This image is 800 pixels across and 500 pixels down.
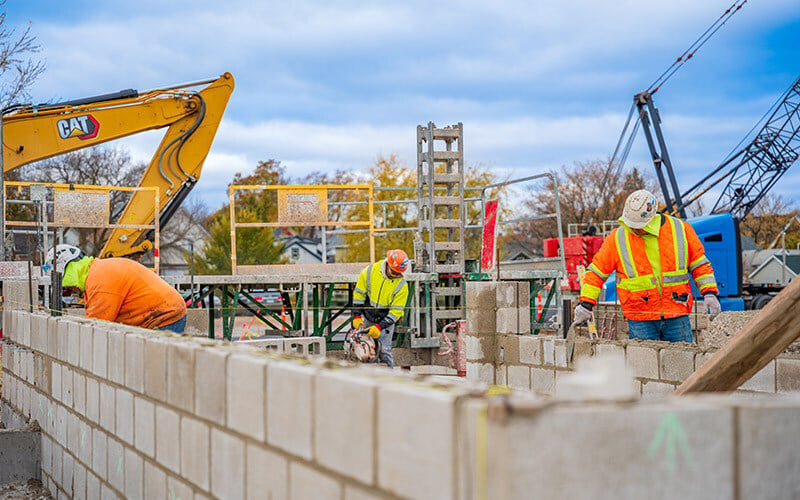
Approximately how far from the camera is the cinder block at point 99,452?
4.70 m

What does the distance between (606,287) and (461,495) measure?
15642 millimetres

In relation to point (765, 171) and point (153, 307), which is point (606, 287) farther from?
point (765, 171)

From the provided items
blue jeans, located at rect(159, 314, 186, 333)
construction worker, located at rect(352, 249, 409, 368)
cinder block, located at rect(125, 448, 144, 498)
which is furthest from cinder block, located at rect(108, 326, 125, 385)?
construction worker, located at rect(352, 249, 409, 368)

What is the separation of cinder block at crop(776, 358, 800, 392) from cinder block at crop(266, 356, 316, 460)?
372 centimetres

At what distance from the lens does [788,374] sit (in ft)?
17.4

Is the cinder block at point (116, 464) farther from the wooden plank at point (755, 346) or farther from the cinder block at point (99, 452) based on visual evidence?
the wooden plank at point (755, 346)

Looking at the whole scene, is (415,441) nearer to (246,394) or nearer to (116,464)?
(246,394)

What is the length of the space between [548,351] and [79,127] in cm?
1009

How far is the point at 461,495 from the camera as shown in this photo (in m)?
1.97

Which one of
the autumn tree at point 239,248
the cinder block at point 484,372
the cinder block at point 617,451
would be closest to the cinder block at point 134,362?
the cinder block at point 617,451

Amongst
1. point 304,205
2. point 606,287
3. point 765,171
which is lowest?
point 606,287

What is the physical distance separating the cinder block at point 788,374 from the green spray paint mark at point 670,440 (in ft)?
12.7

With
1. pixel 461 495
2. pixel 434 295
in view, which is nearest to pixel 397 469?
pixel 461 495

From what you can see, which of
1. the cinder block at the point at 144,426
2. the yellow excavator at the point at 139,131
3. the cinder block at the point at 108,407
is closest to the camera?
the cinder block at the point at 144,426
